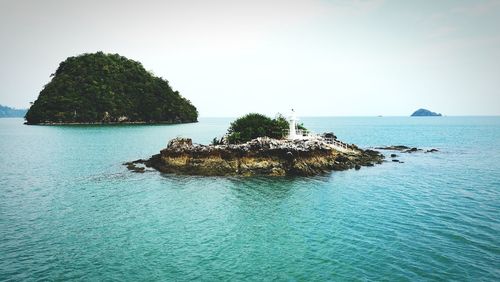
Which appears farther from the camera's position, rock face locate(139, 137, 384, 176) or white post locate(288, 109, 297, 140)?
white post locate(288, 109, 297, 140)

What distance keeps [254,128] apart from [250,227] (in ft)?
80.8

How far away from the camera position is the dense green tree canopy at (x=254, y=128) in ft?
138

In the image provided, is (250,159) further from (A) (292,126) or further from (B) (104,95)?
(B) (104,95)

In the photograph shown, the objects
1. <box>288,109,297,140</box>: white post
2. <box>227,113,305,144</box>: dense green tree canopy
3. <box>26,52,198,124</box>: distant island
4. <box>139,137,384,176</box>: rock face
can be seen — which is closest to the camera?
<box>139,137,384,176</box>: rock face

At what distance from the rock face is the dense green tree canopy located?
466 centimetres

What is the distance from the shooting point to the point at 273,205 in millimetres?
24125

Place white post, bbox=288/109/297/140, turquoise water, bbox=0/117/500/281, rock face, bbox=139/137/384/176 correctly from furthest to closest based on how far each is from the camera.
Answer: white post, bbox=288/109/297/140
rock face, bbox=139/137/384/176
turquoise water, bbox=0/117/500/281

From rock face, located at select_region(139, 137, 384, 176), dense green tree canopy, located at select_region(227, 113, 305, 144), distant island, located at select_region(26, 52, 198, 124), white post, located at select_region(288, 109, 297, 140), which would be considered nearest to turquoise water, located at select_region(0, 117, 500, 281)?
rock face, located at select_region(139, 137, 384, 176)

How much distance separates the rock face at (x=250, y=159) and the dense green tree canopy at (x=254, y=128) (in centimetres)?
466

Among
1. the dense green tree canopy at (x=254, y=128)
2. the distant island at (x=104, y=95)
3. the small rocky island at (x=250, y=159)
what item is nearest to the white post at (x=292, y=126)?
the dense green tree canopy at (x=254, y=128)

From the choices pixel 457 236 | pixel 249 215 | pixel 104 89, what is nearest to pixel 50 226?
pixel 249 215

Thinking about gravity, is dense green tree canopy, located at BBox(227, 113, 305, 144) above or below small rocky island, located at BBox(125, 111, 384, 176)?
above

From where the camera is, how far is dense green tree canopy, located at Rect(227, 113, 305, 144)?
42031mm

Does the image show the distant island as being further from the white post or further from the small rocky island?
the white post
